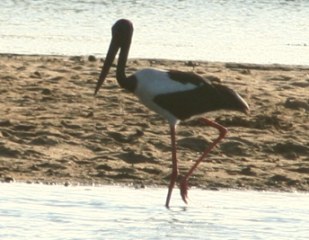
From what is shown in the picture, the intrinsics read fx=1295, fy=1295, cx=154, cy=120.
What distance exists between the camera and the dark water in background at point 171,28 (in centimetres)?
1902

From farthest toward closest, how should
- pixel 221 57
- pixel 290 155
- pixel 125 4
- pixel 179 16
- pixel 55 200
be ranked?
pixel 125 4, pixel 179 16, pixel 221 57, pixel 290 155, pixel 55 200

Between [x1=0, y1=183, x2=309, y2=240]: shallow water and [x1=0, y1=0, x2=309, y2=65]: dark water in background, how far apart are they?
818 cm

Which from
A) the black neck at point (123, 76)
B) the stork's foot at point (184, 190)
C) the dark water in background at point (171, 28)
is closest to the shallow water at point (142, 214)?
the stork's foot at point (184, 190)

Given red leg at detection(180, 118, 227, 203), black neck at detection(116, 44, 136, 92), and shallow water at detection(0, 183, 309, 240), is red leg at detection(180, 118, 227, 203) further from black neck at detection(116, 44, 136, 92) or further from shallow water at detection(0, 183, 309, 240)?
black neck at detection(116, 44, 136, 92)

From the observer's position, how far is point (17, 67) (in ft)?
51.5

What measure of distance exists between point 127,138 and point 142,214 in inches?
93.5

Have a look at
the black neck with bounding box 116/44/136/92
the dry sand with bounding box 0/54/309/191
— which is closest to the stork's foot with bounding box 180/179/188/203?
the dry sand with bounding box 0/54/309/191

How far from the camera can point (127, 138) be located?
38.4 ft

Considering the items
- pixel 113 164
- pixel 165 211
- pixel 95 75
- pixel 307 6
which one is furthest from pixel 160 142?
pixel 307 6

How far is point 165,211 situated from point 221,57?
29.5 feet

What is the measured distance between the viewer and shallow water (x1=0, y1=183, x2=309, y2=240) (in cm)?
881

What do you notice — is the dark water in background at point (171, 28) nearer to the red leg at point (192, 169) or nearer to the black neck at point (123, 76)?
the black neck at point (123, 76)

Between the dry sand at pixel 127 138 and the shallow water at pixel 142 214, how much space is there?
0.37m

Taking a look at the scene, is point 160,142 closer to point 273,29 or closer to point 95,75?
point 95,75
